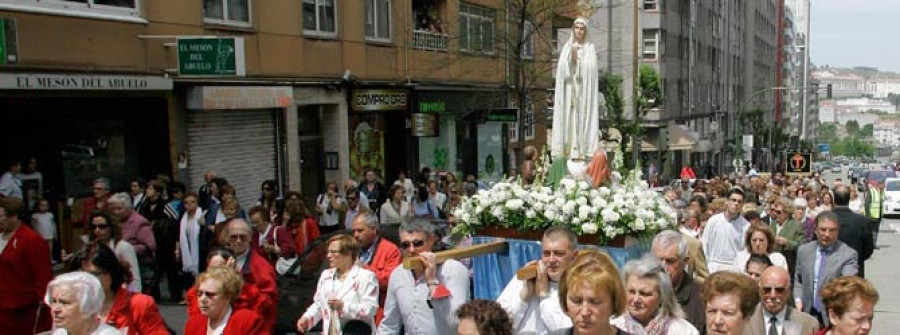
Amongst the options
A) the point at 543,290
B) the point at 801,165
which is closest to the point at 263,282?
the point at 543,290

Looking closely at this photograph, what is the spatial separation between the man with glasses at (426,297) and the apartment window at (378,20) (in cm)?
1669

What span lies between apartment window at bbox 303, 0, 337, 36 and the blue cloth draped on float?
12.9 metres

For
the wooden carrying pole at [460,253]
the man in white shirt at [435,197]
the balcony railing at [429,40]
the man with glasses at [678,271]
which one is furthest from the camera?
the balcony railing at [429,40]

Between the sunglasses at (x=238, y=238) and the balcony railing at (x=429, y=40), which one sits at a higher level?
the balcony railing at (x=429, y=40)

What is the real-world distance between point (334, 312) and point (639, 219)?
2778 millimetres

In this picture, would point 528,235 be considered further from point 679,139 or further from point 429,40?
point 679,139

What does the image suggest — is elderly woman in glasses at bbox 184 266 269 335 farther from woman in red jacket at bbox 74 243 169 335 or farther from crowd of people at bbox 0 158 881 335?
woman in red jacket at bbox 74 243 169 335

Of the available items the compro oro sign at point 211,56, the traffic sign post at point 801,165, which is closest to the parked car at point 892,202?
the traffic sign post at point 801,165

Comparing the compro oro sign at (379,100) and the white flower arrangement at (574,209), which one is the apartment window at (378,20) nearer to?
the compro oro sign at (379,100)

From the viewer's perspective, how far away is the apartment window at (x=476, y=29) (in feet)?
77.6

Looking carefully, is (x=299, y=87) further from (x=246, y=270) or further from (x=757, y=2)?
(x=757, y=2)

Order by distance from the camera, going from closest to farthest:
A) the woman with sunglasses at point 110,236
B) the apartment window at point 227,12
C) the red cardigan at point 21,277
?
1. the red cardigan at point 21,277
2. the woman with sunglasses at point 110,236
3. the apartment window at point 227,12

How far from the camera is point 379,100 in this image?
22.7 meters

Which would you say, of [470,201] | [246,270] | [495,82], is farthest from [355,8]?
[246,270]
